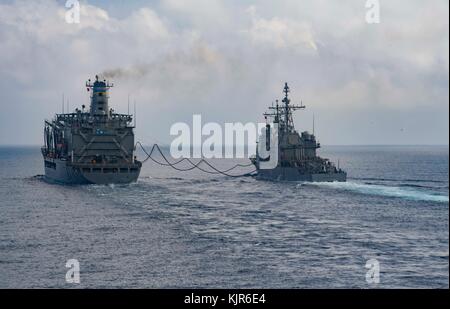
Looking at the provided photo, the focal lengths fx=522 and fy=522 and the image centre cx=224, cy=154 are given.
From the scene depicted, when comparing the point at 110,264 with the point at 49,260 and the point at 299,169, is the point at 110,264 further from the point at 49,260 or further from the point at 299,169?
the point at 299,169

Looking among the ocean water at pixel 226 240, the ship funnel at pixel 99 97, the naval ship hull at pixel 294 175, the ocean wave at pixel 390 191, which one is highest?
the ship funnel at pixel 99 97

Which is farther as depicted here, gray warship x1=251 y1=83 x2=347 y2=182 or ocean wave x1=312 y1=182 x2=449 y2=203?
gray warship x1=251 y1=83 x2=347 y2=182

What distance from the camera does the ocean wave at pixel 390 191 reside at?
Answer: 61562mm

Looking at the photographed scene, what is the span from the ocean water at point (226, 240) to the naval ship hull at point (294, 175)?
14562 millimetres

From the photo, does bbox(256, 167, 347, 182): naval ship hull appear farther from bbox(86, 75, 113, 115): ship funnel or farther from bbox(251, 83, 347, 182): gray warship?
bbox(86, 75, 113, 115): ship funnel

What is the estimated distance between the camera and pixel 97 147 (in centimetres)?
8262

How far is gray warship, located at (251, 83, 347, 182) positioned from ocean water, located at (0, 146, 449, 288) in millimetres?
15997

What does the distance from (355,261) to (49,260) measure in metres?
18.2

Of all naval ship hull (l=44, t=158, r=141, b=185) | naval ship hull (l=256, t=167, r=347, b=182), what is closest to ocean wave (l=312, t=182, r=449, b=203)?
naval ship hull (l=256, t=167, r=347, b=182)

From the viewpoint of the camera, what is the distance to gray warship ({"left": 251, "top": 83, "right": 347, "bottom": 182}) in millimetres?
83656

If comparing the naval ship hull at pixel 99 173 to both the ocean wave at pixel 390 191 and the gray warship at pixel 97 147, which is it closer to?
the gray warship at pixel 97 147

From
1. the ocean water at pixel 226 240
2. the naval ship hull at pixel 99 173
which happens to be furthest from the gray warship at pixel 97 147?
the ocean water at pixel 226 240

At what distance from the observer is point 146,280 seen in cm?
2691

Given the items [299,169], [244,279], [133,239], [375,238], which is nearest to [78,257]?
[133,239]
